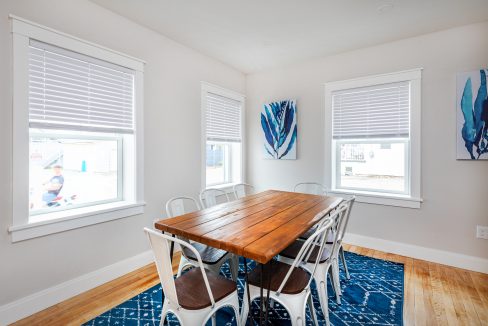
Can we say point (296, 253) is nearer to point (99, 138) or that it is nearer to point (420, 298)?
point (420, 298)

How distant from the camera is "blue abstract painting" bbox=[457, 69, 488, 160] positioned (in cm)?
257

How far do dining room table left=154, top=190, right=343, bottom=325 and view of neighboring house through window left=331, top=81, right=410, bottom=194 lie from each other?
1.02 m

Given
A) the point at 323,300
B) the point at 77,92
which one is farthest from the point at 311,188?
the point at 77,92

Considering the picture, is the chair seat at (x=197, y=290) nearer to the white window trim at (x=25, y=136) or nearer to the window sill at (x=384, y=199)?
the white window trim at (x=25, y=136)

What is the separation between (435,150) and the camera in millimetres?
2828

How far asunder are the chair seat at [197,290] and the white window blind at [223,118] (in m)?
2.31

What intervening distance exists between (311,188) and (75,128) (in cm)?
291

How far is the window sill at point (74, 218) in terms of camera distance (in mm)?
1895

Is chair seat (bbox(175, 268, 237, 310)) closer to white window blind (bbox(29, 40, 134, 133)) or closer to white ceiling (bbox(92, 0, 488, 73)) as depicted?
white window blind (bbox(29, 40, 134, 133))

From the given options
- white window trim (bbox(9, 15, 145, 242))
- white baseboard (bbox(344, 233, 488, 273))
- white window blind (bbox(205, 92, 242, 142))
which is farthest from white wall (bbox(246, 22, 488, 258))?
white window trim (bbox(9, 15, 145, 242))

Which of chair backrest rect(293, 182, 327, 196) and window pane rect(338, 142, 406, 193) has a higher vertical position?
window pane rect(338, 142, 406, 193)

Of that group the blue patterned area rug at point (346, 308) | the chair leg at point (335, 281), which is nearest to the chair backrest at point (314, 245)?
the chair leg at point (335, 281)

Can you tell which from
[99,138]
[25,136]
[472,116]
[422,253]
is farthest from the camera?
[422,253]

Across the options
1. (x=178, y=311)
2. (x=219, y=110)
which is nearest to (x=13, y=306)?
(x=178, y=311)
